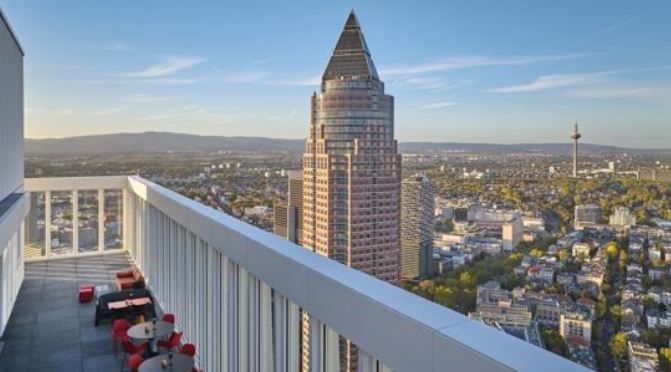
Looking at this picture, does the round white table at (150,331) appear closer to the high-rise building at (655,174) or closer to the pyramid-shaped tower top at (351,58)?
the high-rise building at (655,174)

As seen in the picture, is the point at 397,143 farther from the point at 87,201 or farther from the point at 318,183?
the point at 87,201

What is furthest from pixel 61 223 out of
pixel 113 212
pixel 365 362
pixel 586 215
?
pixel 365 362

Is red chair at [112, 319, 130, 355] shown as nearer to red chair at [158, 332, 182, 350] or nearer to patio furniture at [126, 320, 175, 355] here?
patio furniture at [126, 320, 175, 355]

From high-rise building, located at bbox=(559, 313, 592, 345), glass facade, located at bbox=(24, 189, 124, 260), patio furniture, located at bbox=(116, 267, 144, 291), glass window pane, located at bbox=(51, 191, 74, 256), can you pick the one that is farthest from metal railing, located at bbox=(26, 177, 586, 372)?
glass window pane, located at bbox=(51, 191, 74, 256)

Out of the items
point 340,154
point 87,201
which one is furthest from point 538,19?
point 87,201

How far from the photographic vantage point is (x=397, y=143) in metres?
25.2

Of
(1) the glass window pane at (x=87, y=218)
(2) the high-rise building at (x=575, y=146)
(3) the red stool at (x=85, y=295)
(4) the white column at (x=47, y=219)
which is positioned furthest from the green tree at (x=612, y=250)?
(4) the white column at (x=47, y=219)

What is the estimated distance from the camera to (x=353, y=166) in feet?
74.3

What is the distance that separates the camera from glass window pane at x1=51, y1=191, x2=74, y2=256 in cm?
915

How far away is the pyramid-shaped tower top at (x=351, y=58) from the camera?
105 ft

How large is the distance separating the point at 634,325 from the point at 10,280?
6914 millimetres

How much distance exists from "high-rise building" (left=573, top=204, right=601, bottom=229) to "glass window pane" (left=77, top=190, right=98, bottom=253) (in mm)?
8387

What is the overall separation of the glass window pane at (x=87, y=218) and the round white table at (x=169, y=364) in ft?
22.0

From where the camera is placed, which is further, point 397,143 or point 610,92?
point 397,143
